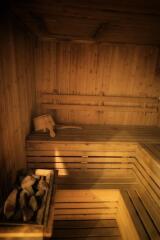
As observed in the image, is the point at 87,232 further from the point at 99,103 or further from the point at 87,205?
the point at 99,103

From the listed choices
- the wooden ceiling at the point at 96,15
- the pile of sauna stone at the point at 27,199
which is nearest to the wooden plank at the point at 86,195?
the pile of sauna stone at the point at 27,199

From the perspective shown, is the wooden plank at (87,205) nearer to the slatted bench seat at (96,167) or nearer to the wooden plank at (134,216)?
the slatted bench seat at (96,167)

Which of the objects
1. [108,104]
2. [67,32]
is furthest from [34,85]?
[108,104]

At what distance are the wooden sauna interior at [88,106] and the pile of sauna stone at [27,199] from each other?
17 centimetres

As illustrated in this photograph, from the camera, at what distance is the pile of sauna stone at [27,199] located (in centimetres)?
170

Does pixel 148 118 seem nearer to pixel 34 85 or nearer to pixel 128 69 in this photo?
pixel 128 69

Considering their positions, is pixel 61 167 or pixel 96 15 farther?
pixel 61 167

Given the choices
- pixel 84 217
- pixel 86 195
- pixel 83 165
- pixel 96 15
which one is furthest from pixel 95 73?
pixel 84 217

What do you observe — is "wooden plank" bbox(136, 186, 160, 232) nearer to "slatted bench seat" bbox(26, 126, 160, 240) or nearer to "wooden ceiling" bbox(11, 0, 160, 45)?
"slatted bench seat" bbox(26, 126, 160, 240)

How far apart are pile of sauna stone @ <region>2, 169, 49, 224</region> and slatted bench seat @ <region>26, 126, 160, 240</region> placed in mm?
683

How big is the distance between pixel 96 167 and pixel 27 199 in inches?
59.7

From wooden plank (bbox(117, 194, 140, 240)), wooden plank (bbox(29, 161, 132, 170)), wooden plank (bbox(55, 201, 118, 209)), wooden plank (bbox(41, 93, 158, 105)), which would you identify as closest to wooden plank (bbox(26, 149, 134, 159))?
wooden plank (bbox(29, 161, 132, 170))

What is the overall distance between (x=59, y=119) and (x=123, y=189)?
2.02 m

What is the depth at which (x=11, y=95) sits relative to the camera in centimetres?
216
